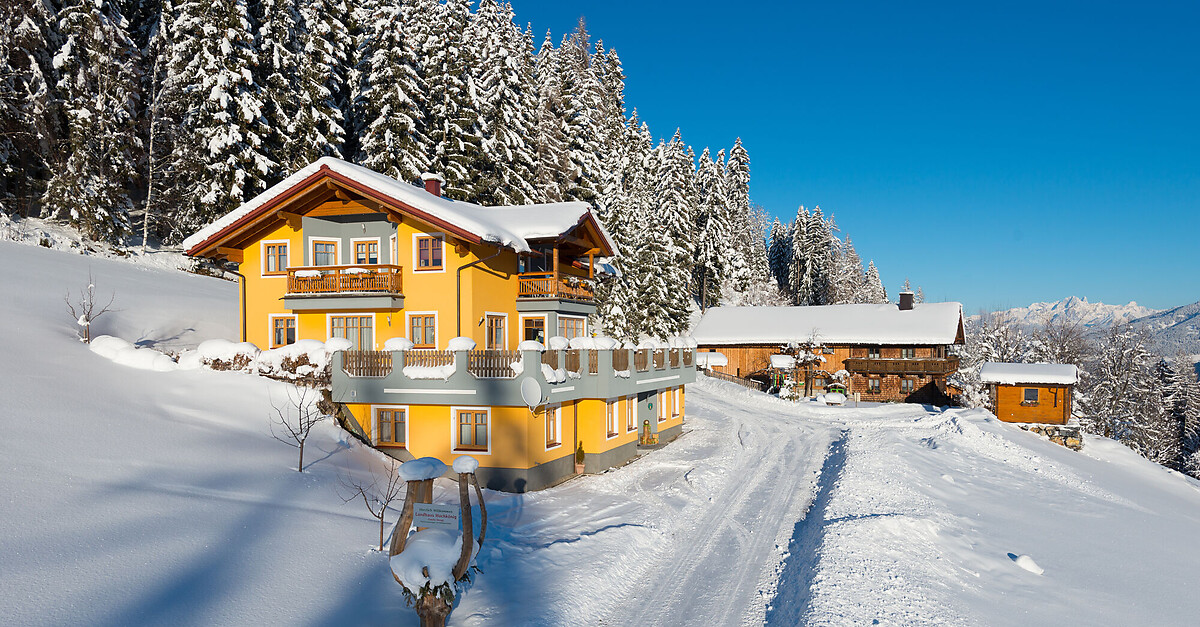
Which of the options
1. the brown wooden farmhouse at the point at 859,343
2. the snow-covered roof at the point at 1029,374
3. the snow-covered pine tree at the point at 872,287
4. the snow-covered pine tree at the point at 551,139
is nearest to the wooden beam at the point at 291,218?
the snow-covered pine tree at the point at 551,139

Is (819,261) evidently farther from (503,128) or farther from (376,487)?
(376,487)

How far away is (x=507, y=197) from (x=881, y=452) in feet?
78.8

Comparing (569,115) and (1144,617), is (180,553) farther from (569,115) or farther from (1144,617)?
(569,115)

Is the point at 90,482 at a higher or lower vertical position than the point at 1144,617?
higher

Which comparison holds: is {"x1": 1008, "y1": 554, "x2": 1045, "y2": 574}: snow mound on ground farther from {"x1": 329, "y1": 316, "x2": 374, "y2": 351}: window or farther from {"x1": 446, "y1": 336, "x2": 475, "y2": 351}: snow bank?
{"x1": 329, "y1": 316, "x2": 374, "y2": 351}: window

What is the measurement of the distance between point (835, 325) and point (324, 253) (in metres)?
41.0

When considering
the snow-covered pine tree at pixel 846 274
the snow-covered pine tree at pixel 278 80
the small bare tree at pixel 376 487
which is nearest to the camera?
the small bare tree at pixel 376 487

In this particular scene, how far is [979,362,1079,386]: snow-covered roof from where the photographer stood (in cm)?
3894

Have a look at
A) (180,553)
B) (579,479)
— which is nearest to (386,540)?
(180,553)

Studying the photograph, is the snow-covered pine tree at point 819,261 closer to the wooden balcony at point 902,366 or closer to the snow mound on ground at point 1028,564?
the wooden balcony at point 902,366

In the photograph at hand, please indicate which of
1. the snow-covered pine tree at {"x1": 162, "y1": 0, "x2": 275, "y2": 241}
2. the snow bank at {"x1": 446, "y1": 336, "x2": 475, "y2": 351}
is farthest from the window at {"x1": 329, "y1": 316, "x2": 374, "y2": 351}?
the snow-covered pine tree at {"x1": 162, "y1": 0, "x2": 275, "y2": 241}

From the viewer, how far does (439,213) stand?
2095 centimetres

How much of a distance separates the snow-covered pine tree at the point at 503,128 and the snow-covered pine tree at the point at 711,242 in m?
25.8

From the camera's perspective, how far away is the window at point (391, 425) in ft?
66.3
